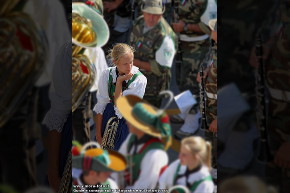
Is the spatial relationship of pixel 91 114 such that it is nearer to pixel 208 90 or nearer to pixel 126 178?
pixel 126 178

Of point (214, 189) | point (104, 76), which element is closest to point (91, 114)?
point (104, 76)

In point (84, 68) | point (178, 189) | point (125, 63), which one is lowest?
point (178, 189)

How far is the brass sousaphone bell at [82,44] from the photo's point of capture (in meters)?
1.75

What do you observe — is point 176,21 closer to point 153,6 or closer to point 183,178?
point 153,6

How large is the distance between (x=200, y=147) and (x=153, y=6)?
571 millimetres

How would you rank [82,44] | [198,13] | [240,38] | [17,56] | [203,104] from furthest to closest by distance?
[198,13] → [203,104] → [82,44] → [240,38] → [17,56]

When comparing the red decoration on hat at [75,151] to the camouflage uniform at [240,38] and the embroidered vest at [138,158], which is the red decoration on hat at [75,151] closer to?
the embroidered vest at [138,158]

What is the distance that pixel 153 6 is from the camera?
2064 millimetres

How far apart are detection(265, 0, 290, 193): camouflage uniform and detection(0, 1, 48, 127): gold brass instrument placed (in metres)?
0.65

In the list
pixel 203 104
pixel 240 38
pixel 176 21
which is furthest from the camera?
pixel 176 21

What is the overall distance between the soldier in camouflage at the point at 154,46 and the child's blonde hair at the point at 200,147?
10.6 inches

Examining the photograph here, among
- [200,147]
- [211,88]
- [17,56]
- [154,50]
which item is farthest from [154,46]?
[17,56]

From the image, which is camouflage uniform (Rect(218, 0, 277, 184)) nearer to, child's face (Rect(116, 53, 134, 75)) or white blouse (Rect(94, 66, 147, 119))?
white blouse (Rect(94, 66, 147, 119))

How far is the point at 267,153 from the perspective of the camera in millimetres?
1764
